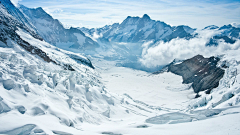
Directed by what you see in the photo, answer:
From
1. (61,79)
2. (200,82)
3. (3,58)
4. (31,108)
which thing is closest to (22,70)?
(3,58)

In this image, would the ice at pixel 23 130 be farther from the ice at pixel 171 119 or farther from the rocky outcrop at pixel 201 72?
the rocky outcrop at pixel 201 72

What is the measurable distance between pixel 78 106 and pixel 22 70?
42.6 ft

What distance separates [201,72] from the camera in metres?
103

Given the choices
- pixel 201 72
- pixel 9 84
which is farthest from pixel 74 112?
pixel 201 72

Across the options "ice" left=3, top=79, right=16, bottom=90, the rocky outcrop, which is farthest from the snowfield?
the rocky outcrop

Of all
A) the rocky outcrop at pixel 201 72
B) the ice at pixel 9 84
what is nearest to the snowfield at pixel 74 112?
the ice at pixel 9 84

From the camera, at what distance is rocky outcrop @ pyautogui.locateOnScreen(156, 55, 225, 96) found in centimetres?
8125

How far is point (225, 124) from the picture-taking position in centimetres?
1961

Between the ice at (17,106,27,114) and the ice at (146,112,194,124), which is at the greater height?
the ice at (17,106,27,114)

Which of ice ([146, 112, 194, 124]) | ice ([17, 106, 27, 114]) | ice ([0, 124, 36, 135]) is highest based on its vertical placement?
ice ([17, 106, 27, 114])

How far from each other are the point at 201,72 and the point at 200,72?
39.7 inches

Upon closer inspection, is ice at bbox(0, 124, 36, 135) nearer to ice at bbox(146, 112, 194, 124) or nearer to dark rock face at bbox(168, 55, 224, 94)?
ice at bbox(146, 112, 194, 124)

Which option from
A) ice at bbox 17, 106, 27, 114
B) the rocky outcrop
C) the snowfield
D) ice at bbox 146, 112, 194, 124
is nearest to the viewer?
the snowfield

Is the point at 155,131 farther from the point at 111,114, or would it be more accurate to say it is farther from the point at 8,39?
the point at 8,39
